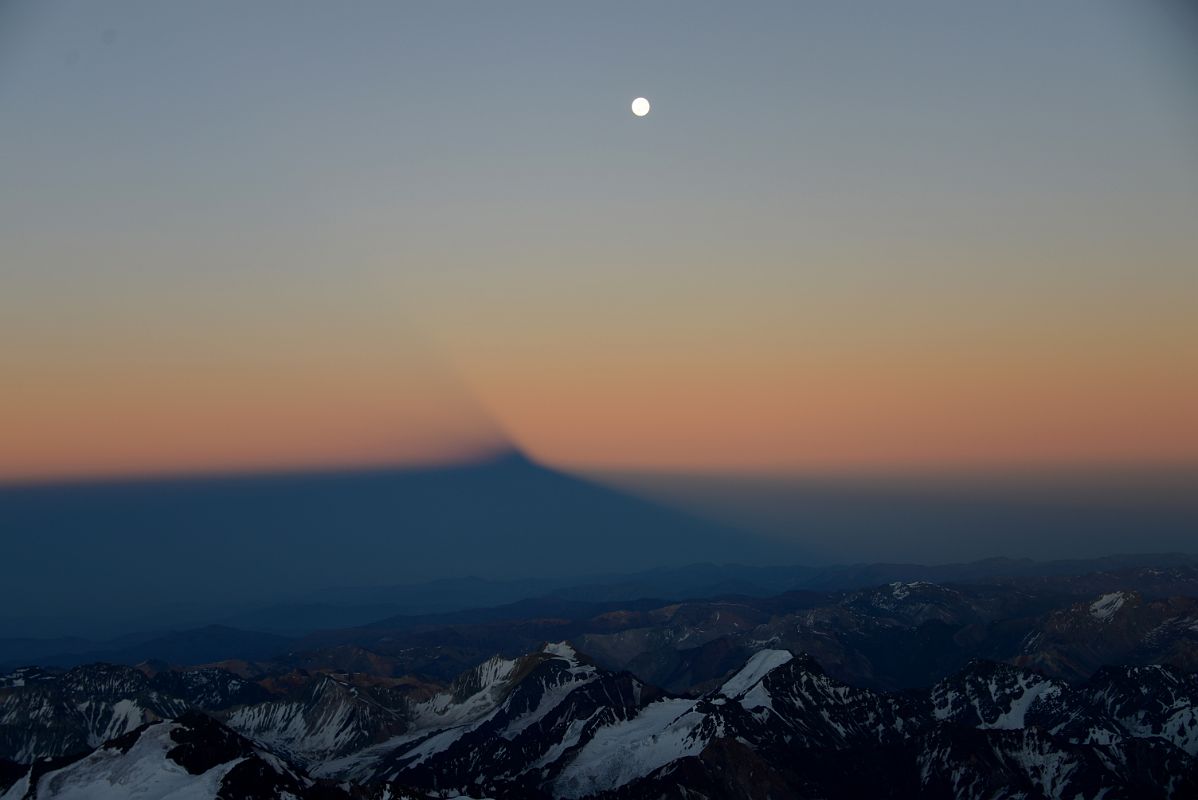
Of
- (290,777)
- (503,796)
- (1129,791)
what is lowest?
(1129,791)

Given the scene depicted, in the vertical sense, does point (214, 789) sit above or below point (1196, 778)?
above

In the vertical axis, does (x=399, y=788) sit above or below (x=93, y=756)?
below

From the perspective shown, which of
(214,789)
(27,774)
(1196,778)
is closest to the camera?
(214,789)

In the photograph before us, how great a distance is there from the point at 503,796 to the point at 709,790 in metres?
44.3

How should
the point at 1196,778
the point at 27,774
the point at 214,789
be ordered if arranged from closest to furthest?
the point at 214,789 → the point at 27,774 → the point at 1196,778

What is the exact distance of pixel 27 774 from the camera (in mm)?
167500

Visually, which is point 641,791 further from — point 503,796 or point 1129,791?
point 1129,791

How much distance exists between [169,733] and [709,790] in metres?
109

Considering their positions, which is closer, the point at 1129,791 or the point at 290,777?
the point at 290,777

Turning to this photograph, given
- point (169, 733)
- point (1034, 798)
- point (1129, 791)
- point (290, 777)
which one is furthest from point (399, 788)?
point (1129, 791)

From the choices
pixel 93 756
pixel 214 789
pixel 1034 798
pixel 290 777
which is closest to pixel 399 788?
pixel 290 777

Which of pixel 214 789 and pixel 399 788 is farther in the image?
pixel 399 788

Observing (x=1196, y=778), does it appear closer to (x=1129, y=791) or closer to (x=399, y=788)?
(x=1129, y=791)

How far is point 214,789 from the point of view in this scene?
15412 centimetres
